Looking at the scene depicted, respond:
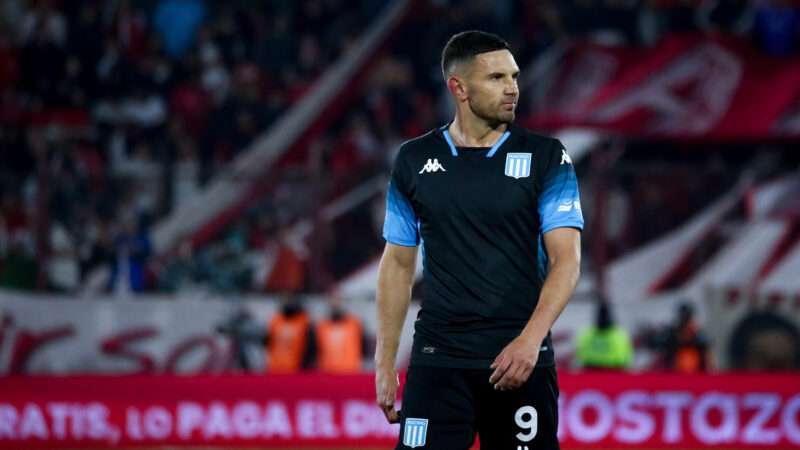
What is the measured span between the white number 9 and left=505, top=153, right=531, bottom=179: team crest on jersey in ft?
2.68

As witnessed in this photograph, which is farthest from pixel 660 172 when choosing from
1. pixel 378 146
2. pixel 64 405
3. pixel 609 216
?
pixel 64 405

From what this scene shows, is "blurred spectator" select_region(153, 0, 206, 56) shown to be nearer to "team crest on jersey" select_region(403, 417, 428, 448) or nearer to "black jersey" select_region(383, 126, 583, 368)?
"black jersey" select_region(383, 126, 583, 368)

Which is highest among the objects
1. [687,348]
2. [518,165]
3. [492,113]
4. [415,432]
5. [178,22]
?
[178,22]

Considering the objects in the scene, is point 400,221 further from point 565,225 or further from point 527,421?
point 527,421

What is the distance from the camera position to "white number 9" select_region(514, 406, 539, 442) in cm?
534

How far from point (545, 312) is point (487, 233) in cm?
38

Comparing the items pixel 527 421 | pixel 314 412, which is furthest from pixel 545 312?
pixel 314 412

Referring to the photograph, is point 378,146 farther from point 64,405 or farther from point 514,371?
point 514,371

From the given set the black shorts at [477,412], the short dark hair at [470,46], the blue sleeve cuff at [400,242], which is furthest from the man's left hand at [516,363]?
the short dark hair at [470,46]

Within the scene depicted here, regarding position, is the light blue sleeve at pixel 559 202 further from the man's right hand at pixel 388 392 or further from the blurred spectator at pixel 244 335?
the blurred spectator at pixel 244 335

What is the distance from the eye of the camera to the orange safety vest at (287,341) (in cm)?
1634

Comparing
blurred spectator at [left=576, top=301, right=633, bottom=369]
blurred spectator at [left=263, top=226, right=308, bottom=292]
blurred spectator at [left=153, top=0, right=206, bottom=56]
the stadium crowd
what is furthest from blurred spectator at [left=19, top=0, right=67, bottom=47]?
blurred spectator at [left=576, top=301, right=633, bottom=369]

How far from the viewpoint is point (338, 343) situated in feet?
54.2

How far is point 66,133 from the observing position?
62.6 feet
